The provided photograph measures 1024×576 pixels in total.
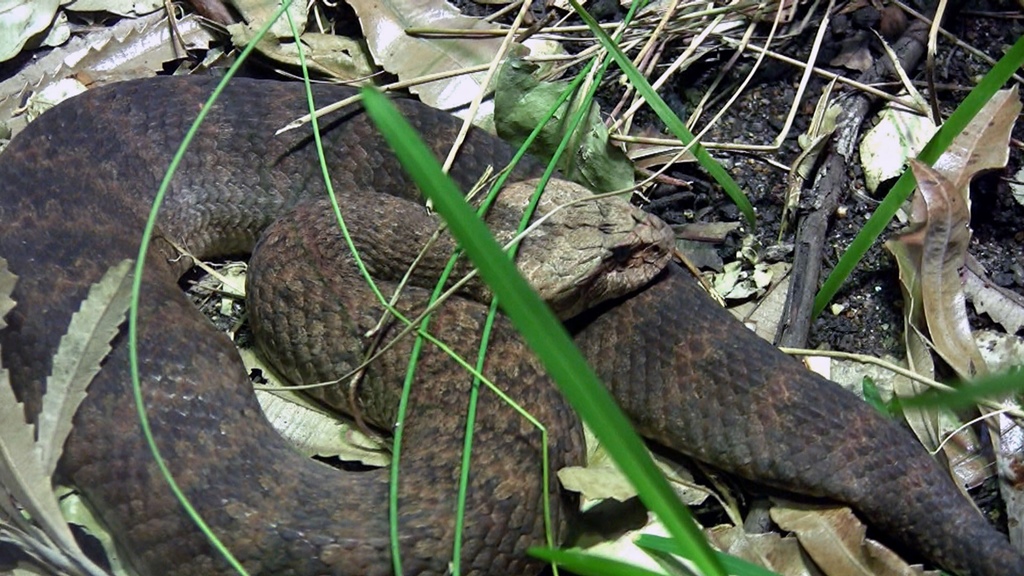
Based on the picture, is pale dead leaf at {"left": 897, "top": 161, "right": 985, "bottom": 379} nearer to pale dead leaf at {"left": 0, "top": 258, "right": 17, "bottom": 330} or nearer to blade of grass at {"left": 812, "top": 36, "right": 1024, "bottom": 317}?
blade of grass at {"left": 812, "top": 36, "right": 1024, "bottom": 317}

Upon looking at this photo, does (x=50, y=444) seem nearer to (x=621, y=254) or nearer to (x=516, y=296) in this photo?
(x=516, y=296)

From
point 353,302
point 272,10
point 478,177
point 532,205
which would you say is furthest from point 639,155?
point 272,10

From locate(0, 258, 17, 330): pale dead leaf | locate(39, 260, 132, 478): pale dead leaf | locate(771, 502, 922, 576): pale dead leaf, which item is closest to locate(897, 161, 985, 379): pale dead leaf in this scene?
locate(771, 502, 922, 576): pale dead leaf

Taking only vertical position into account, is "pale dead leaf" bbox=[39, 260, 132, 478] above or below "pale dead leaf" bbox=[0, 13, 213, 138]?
below

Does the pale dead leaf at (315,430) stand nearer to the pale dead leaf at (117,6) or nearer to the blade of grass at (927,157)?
the blade of grass at (927,157)

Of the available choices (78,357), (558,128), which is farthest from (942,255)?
(78,357)

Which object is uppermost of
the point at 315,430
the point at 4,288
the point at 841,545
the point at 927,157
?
the point at 4,288
